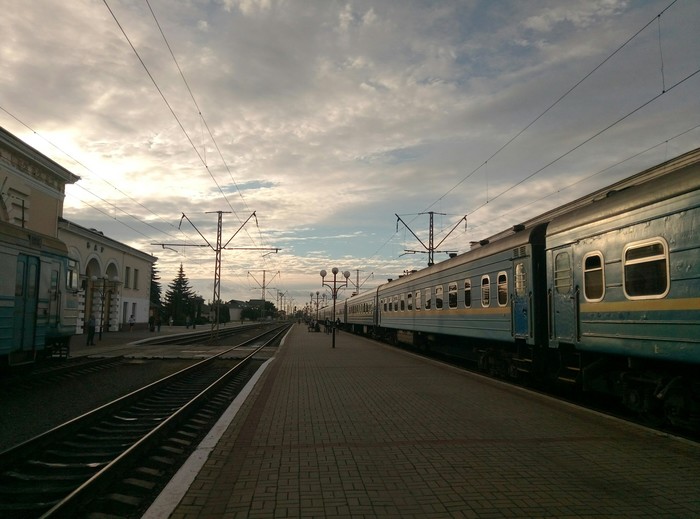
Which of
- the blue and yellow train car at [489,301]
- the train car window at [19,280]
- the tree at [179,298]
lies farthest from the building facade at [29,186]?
the tree at [179,298]

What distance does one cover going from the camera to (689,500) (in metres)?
4.96

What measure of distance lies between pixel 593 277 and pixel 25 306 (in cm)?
1196

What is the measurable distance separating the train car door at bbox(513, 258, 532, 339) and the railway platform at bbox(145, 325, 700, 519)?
163cm

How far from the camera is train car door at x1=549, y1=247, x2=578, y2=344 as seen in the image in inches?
379

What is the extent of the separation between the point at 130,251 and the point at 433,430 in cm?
4426

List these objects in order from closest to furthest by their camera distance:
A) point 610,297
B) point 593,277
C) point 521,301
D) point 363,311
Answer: point 610,297
point 593,277
point 521,301
point 363,311

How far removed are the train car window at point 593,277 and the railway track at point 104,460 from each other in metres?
6.46

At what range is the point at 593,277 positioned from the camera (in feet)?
29.7

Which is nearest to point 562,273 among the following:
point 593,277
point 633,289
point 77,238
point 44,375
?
point 593,277

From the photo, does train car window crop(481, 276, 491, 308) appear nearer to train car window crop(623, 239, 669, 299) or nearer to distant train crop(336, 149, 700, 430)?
distant train crop(336, 149, 700, 430)

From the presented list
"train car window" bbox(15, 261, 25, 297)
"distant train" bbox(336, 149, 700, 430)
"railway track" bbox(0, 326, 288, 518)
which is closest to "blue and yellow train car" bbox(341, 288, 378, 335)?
"distant train" bbox(336, 149, 700, 430)

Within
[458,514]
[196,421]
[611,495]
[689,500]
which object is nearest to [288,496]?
[458,514]

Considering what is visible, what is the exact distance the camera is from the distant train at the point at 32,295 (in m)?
11.9

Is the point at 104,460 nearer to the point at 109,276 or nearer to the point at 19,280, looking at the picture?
the point at 19,280
